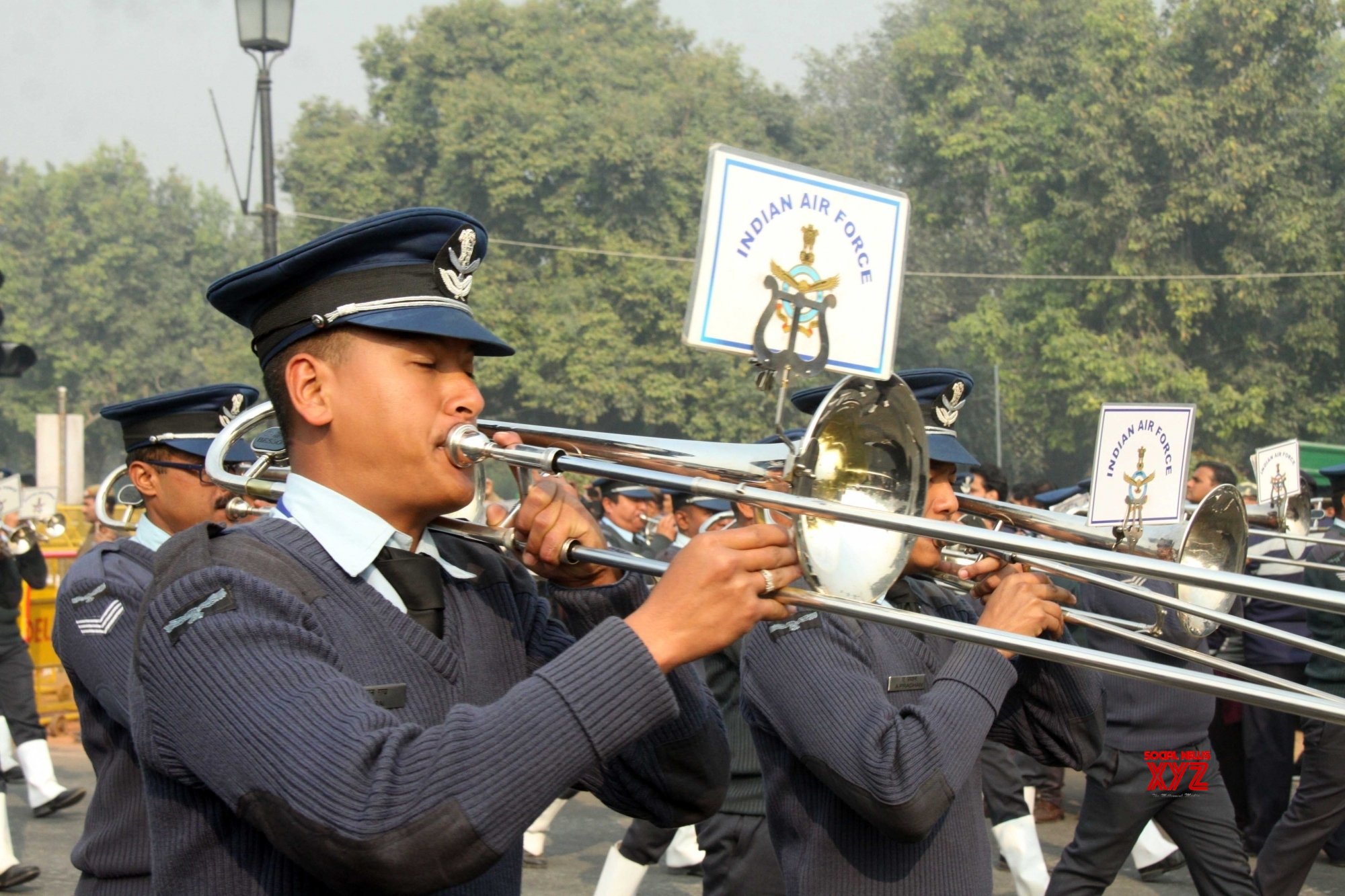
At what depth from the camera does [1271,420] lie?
97.1 ft

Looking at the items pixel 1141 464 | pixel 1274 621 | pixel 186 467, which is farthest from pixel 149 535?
pixel 1274 621

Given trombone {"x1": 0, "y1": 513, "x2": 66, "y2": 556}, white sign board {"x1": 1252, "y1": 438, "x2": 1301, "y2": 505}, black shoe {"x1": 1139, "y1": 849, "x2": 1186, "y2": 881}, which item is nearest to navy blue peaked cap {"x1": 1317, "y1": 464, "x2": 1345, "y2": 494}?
white sign board {"x1": 1252, "y1": 438, "x2": 1301, "y2": 505}

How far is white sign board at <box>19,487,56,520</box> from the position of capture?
12305 millimetres

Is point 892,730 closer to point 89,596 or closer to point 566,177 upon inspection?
point 89,596

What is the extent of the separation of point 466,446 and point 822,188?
2.80 feet

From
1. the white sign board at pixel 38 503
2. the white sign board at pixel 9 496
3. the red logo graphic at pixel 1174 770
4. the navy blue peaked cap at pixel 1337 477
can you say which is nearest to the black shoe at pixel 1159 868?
the red logo graphic at pixel 1174 770

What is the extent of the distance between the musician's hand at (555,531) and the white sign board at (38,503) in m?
10.7

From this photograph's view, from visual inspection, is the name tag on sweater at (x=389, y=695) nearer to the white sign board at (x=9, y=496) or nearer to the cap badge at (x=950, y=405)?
the cap badge at (x=950, y=405)

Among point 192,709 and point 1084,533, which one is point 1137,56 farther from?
point 192,709

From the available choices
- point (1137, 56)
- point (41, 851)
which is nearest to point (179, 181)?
point (1137, 56)

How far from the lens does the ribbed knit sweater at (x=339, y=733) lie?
70.9 inches

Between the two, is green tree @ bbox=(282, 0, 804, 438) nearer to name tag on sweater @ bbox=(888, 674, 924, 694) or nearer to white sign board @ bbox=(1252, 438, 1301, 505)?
white sign board @ bbox=(1252, 438, 1301, 505)

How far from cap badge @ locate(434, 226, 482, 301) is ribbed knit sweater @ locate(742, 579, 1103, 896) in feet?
4.31

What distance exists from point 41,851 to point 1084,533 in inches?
241
